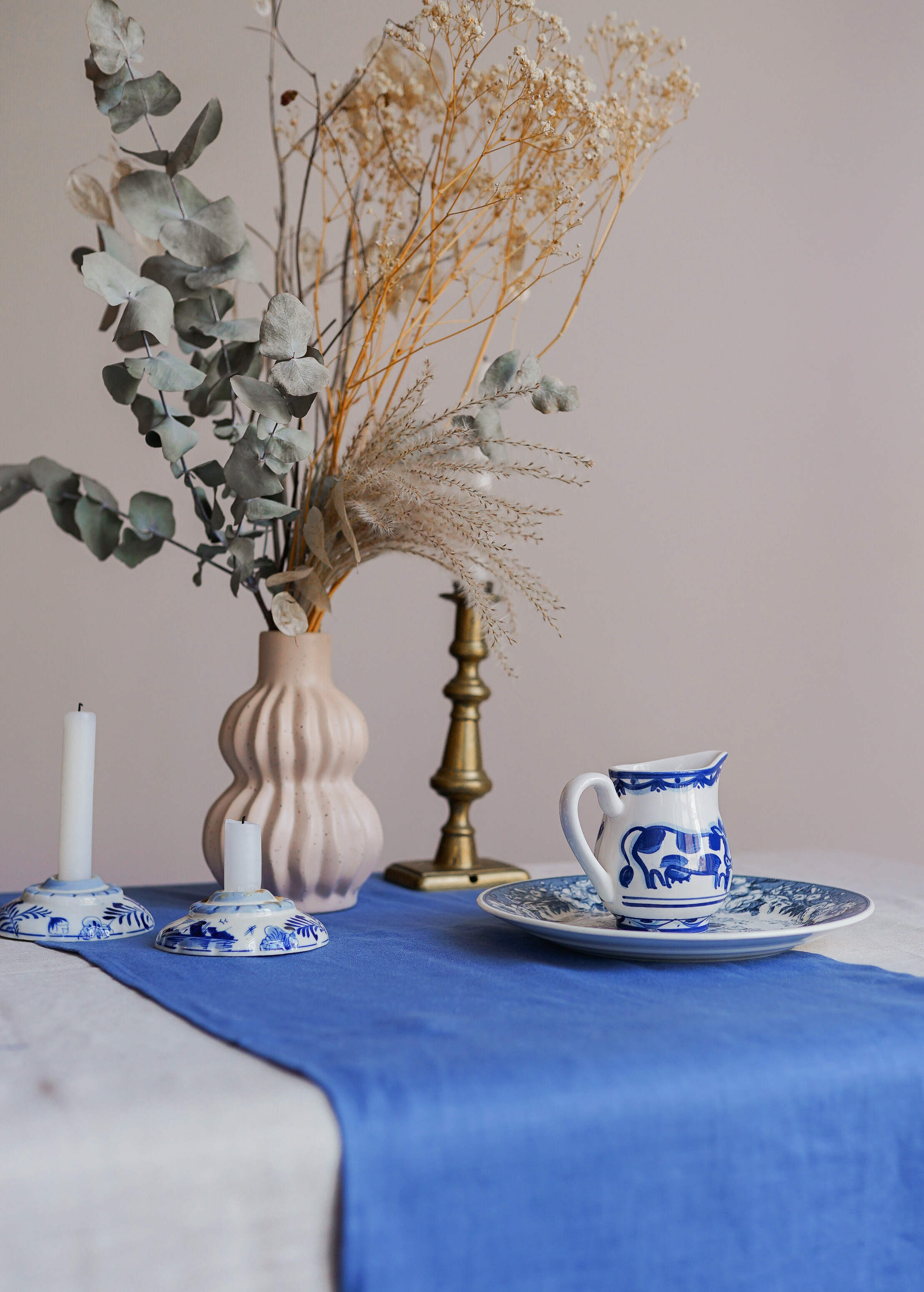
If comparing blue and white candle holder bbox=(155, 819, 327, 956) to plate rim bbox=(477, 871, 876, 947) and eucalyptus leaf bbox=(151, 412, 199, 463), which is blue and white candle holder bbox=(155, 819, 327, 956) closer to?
plate rim bbox=(477, 871, 876, 947)

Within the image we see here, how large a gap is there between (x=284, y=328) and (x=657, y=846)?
1.45 feet

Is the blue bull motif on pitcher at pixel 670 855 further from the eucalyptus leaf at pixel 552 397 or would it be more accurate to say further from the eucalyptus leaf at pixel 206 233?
the eucalyptus leaf at pixel 206 233

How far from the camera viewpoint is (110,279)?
0.82 meters

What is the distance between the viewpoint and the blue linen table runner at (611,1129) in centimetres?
44

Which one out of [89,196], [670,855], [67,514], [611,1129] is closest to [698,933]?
[670,855]

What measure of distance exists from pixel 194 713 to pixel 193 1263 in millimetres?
1843

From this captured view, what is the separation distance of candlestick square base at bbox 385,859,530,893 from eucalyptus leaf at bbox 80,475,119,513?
426 millimetres

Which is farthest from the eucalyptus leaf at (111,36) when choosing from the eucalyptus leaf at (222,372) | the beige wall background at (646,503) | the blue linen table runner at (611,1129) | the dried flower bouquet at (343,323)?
the beige wall background at (646,503)

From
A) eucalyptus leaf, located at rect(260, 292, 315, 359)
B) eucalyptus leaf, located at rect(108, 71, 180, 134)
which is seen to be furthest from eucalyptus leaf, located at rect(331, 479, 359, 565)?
eucalyptus leaf, located at rect(108, 71, 180, 134)

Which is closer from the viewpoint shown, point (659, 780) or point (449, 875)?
point (659, 780)

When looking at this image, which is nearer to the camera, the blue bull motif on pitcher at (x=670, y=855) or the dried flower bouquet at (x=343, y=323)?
the blue bull motif on pitcher at (x=670, y=855)

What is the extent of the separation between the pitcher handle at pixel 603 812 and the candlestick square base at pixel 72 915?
0.31m

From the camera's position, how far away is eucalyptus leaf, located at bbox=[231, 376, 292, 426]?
33.0 inches

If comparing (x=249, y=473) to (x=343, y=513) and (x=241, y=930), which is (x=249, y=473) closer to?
(x=343, y=513)
